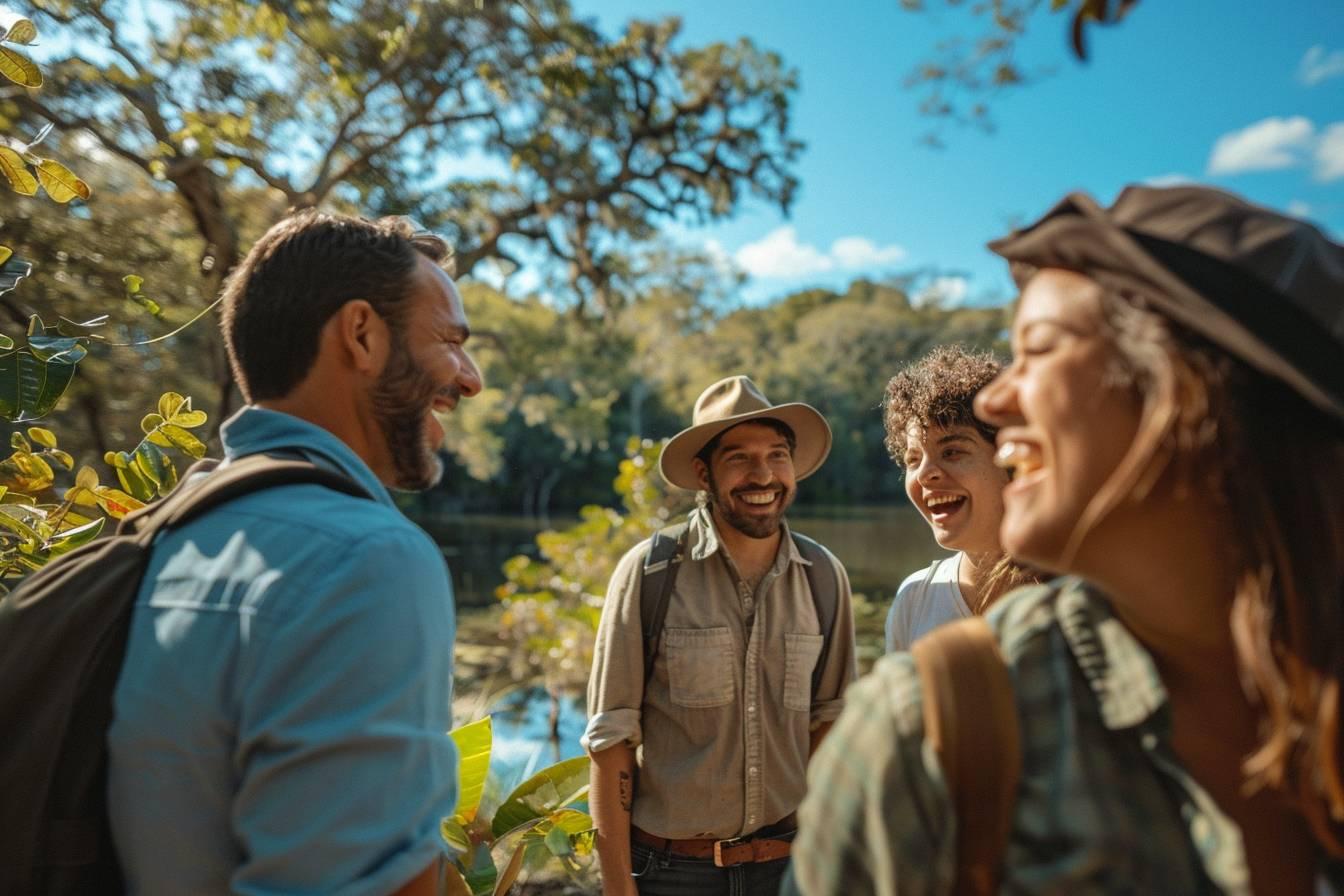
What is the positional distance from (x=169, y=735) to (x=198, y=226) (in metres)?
6.46

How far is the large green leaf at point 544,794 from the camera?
2.56 metres

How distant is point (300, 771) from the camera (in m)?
0.99

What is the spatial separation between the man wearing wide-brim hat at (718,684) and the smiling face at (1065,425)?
1.62 m

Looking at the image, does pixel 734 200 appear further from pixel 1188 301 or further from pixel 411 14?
pixel 1188 301

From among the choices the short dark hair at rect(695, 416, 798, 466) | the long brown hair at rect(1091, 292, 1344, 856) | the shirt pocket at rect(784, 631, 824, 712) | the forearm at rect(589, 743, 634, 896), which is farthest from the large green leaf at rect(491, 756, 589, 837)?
the long brown hair at rect(1091, 292, 1344, 856)

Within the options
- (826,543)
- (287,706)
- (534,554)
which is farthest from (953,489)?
(826,543)

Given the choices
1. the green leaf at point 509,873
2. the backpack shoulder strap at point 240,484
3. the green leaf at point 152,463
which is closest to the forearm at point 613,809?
the green leaf at point 509,873

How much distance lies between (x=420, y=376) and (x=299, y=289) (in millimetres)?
232

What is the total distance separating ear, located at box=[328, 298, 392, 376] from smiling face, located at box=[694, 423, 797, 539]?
1.46m

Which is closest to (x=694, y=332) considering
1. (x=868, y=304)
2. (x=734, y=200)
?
(x=868, y=304)

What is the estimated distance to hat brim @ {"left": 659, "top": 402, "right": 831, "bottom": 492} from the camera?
273 cm

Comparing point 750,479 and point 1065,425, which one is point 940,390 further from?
point 1065,425

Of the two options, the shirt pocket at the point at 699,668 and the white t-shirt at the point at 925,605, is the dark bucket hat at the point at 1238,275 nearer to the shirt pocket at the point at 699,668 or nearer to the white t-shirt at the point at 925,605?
the white t-shirt at the point at 925,605

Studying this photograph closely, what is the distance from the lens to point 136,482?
2.00m
